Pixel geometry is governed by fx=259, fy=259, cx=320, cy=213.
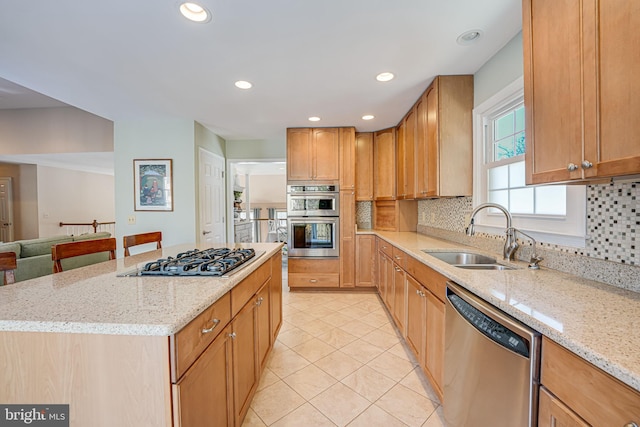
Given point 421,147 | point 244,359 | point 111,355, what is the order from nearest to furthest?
1. point 111,355
2. point 244,359
3. point 421,147

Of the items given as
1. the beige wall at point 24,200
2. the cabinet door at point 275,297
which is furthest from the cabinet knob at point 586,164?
the beige wall at point 24,200

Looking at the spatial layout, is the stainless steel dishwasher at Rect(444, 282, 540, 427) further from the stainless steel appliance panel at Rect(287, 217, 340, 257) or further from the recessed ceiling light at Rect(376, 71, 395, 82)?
the stainless steel appliance panel at Rect(287, 217, 340, 257)

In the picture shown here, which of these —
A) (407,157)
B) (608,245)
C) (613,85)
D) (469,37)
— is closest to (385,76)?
(469,37)

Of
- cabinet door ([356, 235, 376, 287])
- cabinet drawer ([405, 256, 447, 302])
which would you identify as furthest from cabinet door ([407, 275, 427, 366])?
cabinet door ([356, 235, 376, 287])

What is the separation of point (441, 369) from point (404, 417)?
36 cm

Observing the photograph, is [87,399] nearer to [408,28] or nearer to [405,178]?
[408,28]

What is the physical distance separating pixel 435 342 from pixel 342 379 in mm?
726

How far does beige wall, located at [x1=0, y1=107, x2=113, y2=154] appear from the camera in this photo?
158 inches

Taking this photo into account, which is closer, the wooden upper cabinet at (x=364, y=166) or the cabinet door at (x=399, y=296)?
the cabinet door at (x=399, y=296)

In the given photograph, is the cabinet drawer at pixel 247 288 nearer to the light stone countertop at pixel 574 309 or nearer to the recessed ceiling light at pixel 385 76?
the light stone countertop at pixel 574 309

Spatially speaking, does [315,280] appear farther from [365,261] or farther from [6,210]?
[6,210]

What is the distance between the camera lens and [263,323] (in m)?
1.77

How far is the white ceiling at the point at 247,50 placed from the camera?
149 cm

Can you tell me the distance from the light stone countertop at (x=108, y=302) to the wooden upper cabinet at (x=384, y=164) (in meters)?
2.82
